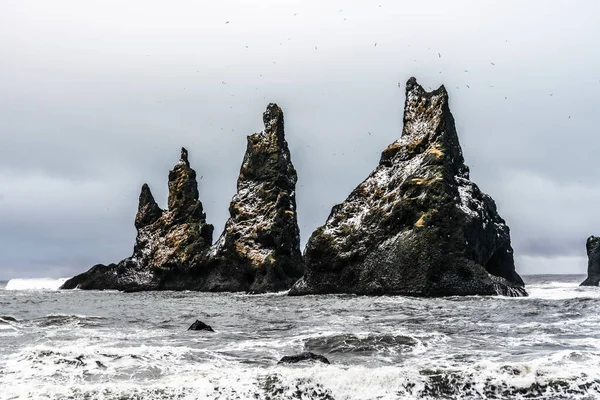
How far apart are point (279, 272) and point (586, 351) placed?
150ft

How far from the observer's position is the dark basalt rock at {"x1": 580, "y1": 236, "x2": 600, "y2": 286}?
7269 centimetres

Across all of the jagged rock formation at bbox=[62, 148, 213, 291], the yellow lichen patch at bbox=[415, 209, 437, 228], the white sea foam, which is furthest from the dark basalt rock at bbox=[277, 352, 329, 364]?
the jagged rock formation at bbox=[62, 148, 213, 291]

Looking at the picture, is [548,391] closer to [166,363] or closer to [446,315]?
[166,363]

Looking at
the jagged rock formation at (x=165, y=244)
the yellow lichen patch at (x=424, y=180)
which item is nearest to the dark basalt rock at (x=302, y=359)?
the yellow lichen patch at (x=424, y=180)

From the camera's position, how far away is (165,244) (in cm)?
7269

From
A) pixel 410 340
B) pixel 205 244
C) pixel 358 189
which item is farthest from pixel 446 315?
pixel 205 244

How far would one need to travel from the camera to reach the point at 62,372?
12.8m

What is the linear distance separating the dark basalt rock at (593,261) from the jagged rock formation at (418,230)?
2352 cm

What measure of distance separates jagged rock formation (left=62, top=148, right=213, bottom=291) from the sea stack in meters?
5.76

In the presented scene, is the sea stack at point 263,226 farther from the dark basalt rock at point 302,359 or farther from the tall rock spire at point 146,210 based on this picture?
the dark basalt rock at point 302,359

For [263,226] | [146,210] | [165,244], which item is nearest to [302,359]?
[263,226]

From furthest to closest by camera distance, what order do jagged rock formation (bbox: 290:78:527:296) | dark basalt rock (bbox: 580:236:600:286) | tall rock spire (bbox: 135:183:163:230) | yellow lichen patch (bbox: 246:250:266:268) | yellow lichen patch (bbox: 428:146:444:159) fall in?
tall rock spire (bbox: 135:183:163:230) → dark basalt rock (bbox: 580:236:600:286) → yellow lichen patch (bbox: 246:250:266:268) → yellow lichen patch (bbox: 428:146:444:159) → jagged rock formation (bbox: 290:78:527:296)

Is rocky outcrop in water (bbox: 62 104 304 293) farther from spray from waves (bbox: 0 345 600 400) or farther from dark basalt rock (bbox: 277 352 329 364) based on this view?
spray from waves (bbox: 0 345 600 400)

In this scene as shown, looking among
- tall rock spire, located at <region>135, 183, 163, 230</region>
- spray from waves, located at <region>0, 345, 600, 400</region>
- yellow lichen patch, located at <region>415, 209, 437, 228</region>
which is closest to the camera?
spray from waves, located at <region>0, 345, 600, 400</region>
